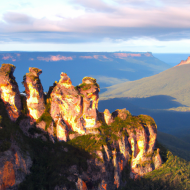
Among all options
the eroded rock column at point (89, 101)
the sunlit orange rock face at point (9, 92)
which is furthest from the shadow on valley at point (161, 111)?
the sunlit orange rock face at point (9, 92)

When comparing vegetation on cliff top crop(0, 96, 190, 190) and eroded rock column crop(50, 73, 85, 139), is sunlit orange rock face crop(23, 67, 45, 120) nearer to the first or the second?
eroded rock column crop(50, 73, 85, 139)

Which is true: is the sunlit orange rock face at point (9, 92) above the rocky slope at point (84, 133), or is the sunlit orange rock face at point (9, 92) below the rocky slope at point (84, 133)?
above

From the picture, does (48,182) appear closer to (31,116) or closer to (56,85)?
(31,116)

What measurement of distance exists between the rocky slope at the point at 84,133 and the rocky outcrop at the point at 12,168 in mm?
3472

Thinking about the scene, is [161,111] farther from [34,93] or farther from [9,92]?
[9,92]

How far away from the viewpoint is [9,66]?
28453mm

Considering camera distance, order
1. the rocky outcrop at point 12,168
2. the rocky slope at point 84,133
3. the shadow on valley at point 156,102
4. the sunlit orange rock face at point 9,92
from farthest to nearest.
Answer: the shadow on valley at point 156,102
the rocky slope at point 84,133
the sunlit orange rock face at point 9,92
the rocky outcrop at point 12,168

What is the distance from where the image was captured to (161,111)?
496 feet

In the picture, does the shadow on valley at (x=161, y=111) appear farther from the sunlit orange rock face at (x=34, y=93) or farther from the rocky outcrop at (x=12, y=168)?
the rocky outcrop at (x=12, y=168)

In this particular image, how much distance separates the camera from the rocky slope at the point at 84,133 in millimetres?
29352

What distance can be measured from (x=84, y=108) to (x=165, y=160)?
19531mm

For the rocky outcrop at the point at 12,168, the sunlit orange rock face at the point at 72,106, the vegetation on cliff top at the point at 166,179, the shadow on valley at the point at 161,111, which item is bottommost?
the shadow on valley at the point at 161,111

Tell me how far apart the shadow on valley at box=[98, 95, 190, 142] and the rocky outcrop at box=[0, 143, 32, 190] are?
78539 millimetres

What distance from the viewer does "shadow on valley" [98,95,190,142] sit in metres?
122
